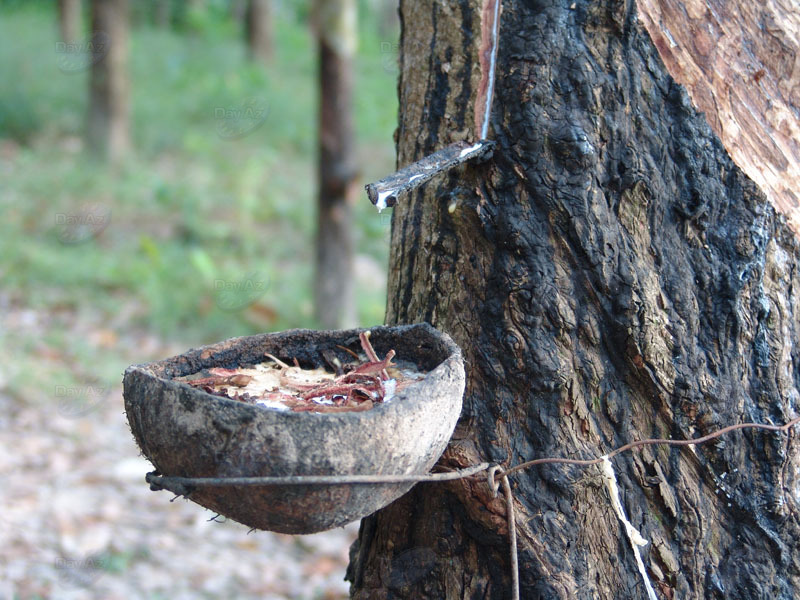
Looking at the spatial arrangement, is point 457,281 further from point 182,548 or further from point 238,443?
point 182,548

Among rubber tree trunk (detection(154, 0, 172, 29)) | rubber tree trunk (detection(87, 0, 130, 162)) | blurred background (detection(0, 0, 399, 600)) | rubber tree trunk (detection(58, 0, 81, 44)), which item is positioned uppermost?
rubber tree trunk (detection(154, 0, 172, 29))

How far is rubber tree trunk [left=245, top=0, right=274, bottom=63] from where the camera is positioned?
12.9 metres

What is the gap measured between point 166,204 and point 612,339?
22.8 feet

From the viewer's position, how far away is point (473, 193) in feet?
5.57

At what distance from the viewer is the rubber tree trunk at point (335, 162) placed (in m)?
5.43

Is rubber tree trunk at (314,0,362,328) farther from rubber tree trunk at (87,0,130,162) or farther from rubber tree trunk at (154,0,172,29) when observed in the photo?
rubber tree trunk at (154,0,172,29)

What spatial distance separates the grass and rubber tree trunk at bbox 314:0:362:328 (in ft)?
1.15

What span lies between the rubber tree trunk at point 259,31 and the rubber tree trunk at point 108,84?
4775 millimetres

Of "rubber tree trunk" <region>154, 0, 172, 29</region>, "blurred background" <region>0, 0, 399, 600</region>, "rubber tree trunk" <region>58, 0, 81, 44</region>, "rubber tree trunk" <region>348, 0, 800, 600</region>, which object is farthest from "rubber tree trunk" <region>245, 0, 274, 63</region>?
"rubber tree trunk" <region>348, 0, 800, 600</region>

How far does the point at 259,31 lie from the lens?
12.9 m

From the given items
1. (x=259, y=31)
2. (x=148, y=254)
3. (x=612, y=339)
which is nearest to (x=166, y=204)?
(x=148, y=254)

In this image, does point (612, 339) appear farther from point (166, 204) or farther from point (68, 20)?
point (68, 20)

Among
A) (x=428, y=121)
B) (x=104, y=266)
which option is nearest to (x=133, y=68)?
(x=104, y=266)

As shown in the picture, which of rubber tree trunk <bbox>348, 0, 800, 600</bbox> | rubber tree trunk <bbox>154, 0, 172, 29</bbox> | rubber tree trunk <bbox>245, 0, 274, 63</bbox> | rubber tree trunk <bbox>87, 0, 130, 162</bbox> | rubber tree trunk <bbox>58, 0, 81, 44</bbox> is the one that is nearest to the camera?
rubber tree trunk <bbox>348, 0, 800, 600</bbox>
